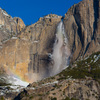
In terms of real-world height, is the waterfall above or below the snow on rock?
above

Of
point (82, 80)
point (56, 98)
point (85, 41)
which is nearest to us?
point (56, 98)

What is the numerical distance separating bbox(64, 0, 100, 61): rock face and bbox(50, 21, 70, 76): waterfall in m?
1.96

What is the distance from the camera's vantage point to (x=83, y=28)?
248 feet

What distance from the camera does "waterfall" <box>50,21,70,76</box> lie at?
77.5 m

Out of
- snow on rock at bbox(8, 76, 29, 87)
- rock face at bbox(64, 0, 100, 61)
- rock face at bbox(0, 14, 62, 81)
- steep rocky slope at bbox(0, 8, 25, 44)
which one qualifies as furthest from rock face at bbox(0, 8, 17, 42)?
rock face at bbox(64, 0, 100, 61)

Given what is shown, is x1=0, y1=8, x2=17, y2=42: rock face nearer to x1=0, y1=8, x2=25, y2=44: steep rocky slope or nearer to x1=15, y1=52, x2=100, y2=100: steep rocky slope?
x1=0, y1=8, x2=25, y2=44: steep rocky slope

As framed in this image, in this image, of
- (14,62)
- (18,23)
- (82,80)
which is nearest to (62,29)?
(14,62)

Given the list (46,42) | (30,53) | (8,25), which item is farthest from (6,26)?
(46,42)

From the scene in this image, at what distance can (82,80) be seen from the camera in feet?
180

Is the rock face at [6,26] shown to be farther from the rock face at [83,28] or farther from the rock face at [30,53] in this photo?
the rock face at [83,28]

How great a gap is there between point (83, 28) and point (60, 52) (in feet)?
34.9

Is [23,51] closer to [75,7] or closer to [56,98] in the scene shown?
[75,7]

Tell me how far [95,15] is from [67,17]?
10338mm

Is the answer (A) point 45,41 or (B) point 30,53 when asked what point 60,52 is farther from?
(B) point 30,53
